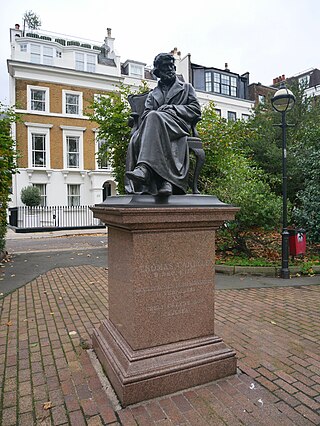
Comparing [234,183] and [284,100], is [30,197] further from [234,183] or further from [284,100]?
[284,100]

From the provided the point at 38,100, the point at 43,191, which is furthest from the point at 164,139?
the point at 38,100

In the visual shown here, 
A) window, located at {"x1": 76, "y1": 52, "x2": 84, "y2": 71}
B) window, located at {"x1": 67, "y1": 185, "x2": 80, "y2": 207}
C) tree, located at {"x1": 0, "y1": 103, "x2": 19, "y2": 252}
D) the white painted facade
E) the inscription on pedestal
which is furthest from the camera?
window, located at {"x1": 76, "y1": 52, "x2": 84, "y2": 71}

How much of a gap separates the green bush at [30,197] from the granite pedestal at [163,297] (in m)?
21.2

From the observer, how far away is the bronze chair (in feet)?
11.7

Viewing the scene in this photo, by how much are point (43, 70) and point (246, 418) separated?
28.0 m

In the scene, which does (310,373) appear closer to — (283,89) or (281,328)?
(281,328)

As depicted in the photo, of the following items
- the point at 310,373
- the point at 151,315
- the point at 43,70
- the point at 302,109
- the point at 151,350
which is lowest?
the point at 310,373

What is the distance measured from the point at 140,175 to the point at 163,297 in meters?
1.12

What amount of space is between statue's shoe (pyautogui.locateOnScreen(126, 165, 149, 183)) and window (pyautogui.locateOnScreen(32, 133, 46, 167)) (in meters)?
24.4

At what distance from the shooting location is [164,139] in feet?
10.2

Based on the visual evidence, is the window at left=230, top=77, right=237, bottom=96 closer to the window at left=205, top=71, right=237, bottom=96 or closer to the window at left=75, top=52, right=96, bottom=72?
the window at left=205, top=71, right=237, bottom=96

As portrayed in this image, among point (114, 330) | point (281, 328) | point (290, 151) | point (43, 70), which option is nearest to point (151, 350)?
point (114, 330)

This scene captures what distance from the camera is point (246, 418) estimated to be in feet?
8.09

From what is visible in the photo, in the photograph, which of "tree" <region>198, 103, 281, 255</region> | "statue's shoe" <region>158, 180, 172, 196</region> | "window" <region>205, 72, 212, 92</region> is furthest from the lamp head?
"window" <region>205, 72, 212, 92</region>
